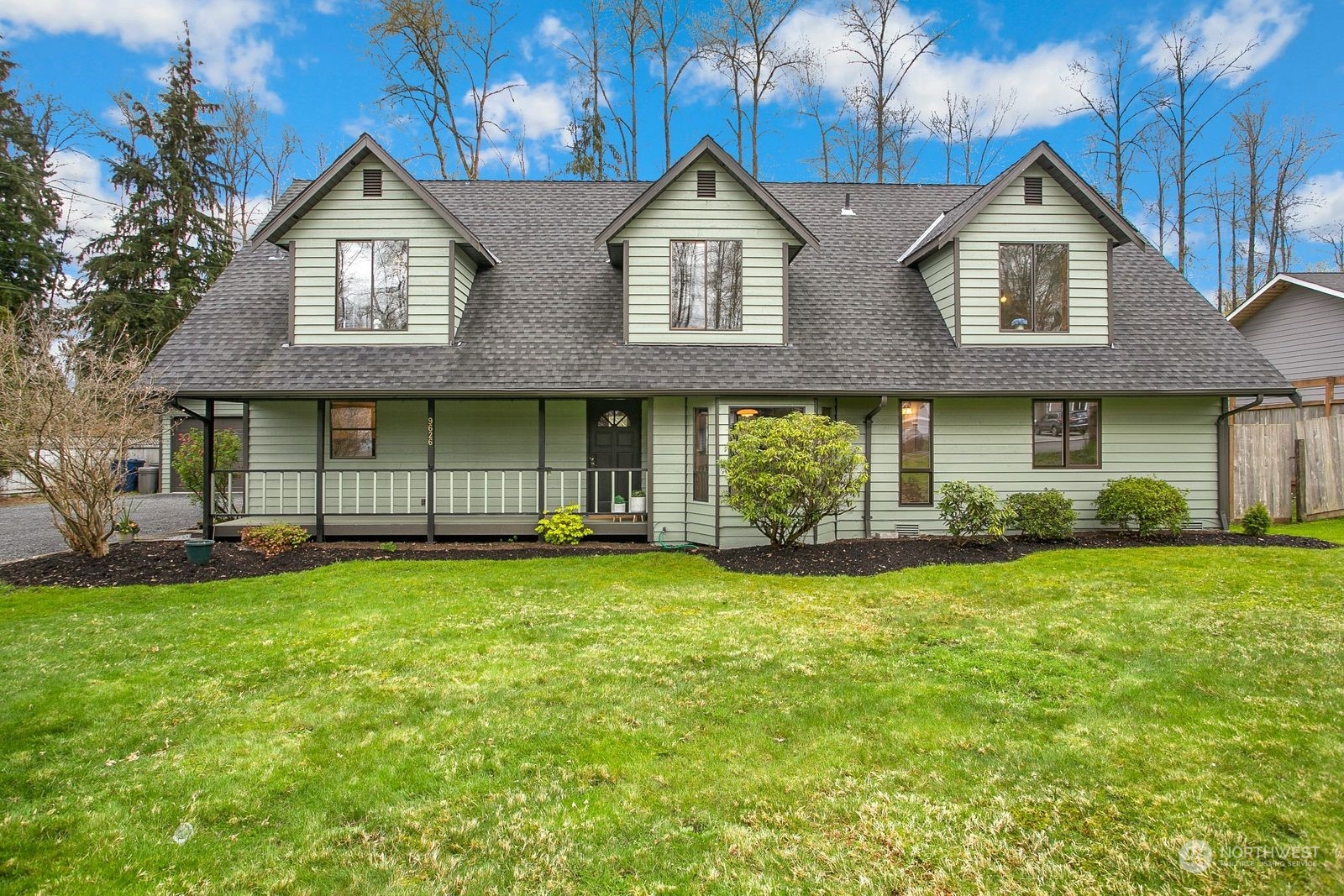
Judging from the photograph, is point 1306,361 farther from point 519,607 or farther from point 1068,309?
point 519,607

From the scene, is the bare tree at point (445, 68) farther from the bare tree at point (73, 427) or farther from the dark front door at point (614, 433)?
the bare tree at point (73, 427)

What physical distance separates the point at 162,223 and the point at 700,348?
22502 millimetres

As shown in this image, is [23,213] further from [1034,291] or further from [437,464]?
[1034,291]

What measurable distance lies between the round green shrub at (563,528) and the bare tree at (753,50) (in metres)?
14.3

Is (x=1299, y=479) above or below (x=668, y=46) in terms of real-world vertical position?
below

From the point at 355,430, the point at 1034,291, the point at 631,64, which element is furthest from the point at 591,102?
the point at 1034,291

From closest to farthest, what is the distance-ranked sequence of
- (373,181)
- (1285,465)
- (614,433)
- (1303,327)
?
(373,181), (1285,465), (614,433), (1303,327)

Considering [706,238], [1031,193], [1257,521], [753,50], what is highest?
[753,50]

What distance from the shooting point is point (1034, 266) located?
1155cm

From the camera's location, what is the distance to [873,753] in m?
3.59

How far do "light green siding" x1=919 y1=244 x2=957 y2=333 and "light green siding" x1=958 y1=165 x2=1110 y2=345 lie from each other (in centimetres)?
19

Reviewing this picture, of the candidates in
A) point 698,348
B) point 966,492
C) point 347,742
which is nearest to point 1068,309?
point 966,492

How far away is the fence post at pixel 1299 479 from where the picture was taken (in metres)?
12.0

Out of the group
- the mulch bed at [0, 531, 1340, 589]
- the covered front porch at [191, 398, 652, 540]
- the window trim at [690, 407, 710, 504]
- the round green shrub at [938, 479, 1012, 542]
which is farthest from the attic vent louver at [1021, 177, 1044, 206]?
the covered front porch at [191, 398, 652, 540]
